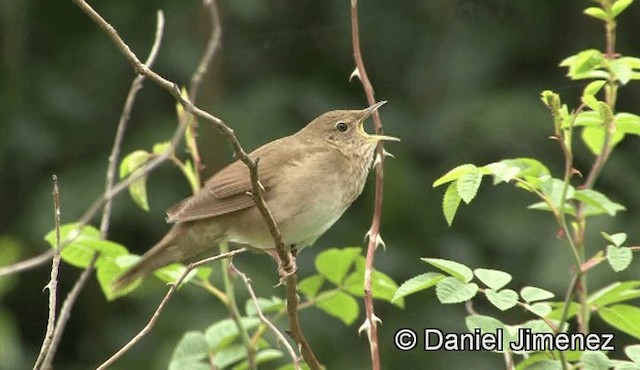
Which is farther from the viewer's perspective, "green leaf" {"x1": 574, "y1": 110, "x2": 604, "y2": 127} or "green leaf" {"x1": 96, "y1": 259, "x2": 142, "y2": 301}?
"green leaf" {"x1": 96, "y1": 259, "x2": 142, "y2": 301}

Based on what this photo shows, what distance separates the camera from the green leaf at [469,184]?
214 centimetres

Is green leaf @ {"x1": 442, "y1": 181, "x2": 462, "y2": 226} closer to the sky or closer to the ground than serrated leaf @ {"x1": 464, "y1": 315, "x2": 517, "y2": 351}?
closer to the sky

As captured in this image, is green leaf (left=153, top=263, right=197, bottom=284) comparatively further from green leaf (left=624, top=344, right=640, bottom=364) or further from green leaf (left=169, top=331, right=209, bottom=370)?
green leaf (left=624, top=344, right=640, bottom=364)

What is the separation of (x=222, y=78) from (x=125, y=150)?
1.93ft

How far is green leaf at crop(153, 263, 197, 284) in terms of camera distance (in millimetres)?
2584

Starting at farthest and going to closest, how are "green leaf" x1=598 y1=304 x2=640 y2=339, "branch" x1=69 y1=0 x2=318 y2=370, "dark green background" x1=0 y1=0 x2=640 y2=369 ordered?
"dark green background" x1=0 y1=0 x2=640 y2=369
"green leaf" x1=598 y1=304 x2=640 y2=339
"branch" x1=69 y1=0 x2=318 y2=370

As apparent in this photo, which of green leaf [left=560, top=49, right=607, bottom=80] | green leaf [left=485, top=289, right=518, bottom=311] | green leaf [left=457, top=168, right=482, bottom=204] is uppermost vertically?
green leaf [left=560, top=49, right=607, bottom=80]

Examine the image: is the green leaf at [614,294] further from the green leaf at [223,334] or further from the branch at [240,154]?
the green leaf at [223,334]

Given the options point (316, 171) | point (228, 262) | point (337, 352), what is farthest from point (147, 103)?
point (228, 262)

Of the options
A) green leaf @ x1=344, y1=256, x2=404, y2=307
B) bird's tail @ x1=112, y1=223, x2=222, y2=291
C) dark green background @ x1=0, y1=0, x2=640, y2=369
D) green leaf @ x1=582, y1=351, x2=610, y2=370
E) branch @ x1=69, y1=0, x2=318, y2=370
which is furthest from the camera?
dark green background @ x1=0, y1=0, x2=640, y2=369

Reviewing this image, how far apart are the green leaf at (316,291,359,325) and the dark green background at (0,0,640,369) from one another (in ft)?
5.86

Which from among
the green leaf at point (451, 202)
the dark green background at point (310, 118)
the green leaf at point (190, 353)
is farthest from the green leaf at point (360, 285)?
the dark green background at point (310, 118)

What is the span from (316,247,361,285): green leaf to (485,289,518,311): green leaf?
2.23ft

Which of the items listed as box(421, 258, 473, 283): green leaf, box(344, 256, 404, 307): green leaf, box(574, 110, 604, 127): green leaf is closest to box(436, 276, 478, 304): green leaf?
box(421, 258, 473, 283): green leaf
